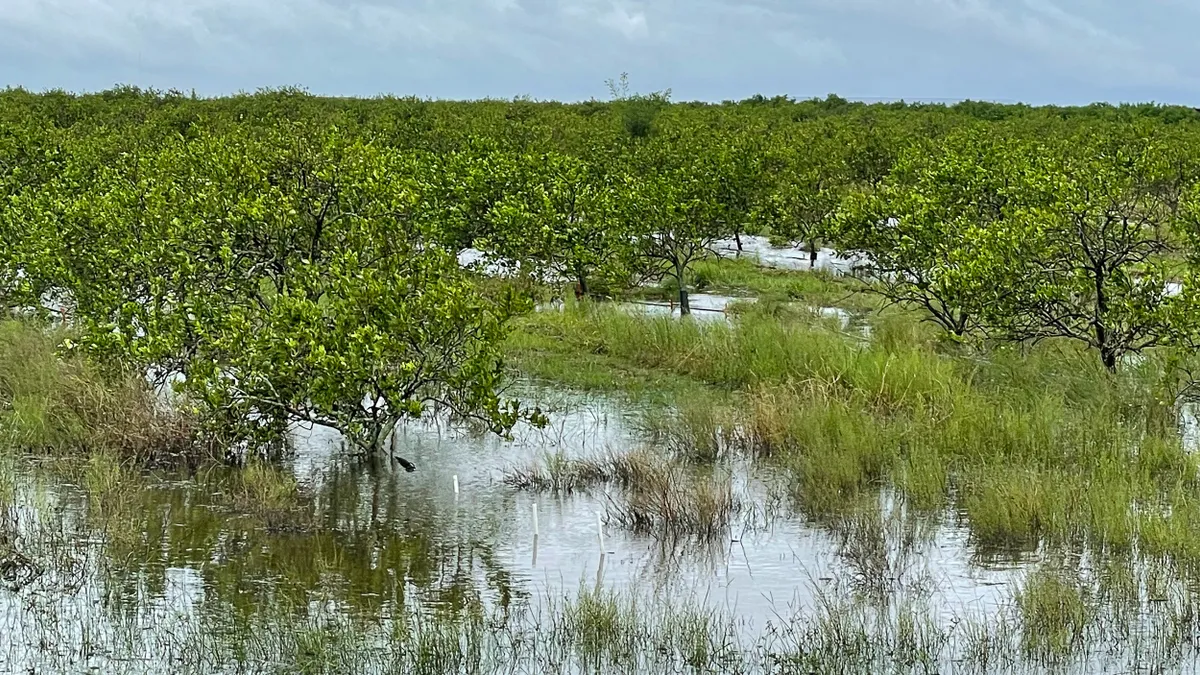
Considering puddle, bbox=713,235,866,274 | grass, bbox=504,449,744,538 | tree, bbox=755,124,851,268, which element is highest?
tree, bbox=755,124,851,268

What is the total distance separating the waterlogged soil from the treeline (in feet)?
2.52

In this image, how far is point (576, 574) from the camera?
8.59 metres

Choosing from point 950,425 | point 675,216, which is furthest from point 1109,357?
point 675,216

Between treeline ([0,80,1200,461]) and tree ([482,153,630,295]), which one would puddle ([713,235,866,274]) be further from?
tree ([482,153,630,295])

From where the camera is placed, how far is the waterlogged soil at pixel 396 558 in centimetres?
784

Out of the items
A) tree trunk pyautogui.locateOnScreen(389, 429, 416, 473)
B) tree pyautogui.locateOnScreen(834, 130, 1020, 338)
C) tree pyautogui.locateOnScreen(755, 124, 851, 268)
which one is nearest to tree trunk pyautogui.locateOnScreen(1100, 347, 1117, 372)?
tree pyautogui.locateOnScreen(834, 130, 1020, 338)

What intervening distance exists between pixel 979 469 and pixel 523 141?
23408 millimetres

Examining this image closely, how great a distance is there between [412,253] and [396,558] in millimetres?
3719

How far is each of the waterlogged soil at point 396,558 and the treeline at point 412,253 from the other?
2.52ft

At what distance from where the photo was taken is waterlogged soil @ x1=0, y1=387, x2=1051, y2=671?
7.84m

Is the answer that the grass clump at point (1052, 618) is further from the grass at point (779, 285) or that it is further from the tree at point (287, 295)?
the grass at point (779, 285)

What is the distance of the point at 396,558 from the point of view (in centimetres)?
885

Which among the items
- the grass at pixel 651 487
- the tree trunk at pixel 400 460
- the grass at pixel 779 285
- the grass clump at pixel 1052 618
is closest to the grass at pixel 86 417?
the tree trunk at pixel 400 460

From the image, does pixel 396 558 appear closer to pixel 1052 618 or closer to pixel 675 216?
pixel 1052 618
